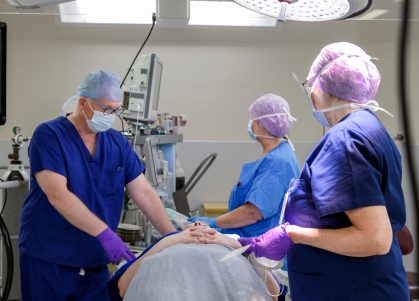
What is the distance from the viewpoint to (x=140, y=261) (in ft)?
4.93

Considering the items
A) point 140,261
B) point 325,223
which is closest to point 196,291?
point 140,261

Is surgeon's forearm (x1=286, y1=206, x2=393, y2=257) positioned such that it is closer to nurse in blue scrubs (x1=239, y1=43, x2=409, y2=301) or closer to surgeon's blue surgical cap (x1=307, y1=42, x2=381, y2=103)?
nurse in blue scrubs (x1=239, y1=43, x2=409, y2=301)

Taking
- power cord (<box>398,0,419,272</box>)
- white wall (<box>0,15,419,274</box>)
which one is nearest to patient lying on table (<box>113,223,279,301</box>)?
power cord (<box>398,0,419,272</box>)

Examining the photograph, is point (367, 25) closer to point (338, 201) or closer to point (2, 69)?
point (2, 69)

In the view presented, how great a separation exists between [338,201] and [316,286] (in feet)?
0.84

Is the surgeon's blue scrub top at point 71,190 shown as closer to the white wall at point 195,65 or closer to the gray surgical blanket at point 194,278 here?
the gray surgical blanket at point 194,278

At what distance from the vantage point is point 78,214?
5.67ft

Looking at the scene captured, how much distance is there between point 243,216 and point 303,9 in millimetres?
1102

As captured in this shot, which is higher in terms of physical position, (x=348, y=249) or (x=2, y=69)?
(x=2, y=69)

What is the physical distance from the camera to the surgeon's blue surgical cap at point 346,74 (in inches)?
52.1

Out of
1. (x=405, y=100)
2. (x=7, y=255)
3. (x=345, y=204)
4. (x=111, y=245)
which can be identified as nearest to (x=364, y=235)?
(x=345, y=204)

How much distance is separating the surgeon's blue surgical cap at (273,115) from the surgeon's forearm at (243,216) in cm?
39

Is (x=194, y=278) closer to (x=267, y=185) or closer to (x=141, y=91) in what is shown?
(x=267, y=185)

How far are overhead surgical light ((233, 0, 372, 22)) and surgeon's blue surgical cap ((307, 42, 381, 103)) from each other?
0.14 meters
